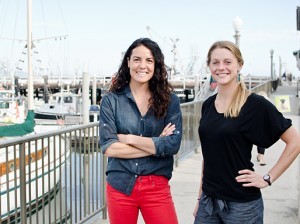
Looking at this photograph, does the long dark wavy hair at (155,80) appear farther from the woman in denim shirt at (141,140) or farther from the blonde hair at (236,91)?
the blonde hair at (236,91)

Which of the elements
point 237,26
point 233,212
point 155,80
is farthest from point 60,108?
point 233,212

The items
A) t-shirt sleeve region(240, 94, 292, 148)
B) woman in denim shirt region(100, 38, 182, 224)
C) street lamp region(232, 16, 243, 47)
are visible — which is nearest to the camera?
t-shirt sleeve region(240, 94, 292, 148)

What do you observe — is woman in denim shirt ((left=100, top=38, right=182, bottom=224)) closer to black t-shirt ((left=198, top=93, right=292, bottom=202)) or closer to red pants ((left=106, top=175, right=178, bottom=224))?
red pants ((left=106, top=175, right=178, bottom=224))

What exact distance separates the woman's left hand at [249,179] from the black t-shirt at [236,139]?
0.12ft

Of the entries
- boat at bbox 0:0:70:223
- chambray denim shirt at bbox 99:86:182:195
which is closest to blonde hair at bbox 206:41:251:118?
chambray denim shirt at bbox 99:86:182:195

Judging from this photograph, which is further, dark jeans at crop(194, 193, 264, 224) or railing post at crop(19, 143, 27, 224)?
railing post at crop(19, 143, 27, 224)

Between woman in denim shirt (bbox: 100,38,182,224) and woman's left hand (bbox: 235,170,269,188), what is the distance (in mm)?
486

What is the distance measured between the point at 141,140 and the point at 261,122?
75cm

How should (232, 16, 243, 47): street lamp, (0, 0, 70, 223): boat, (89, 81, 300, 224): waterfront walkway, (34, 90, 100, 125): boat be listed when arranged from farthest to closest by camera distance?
(34, 90, 100, 125): boat
(232, 16, 243, 47): street lamp
(89, 81, 300, 224): waterfront walkway
(0, 0, 70, 223): boat

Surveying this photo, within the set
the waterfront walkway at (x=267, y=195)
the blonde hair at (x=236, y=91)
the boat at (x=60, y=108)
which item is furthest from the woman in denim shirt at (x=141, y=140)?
the boat at (x=60, y=108)

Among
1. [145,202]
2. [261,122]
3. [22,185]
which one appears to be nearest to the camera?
[261,122]

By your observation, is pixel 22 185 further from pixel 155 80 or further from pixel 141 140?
pixel 155 80

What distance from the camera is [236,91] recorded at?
8.20 feet

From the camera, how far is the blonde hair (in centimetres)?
237
